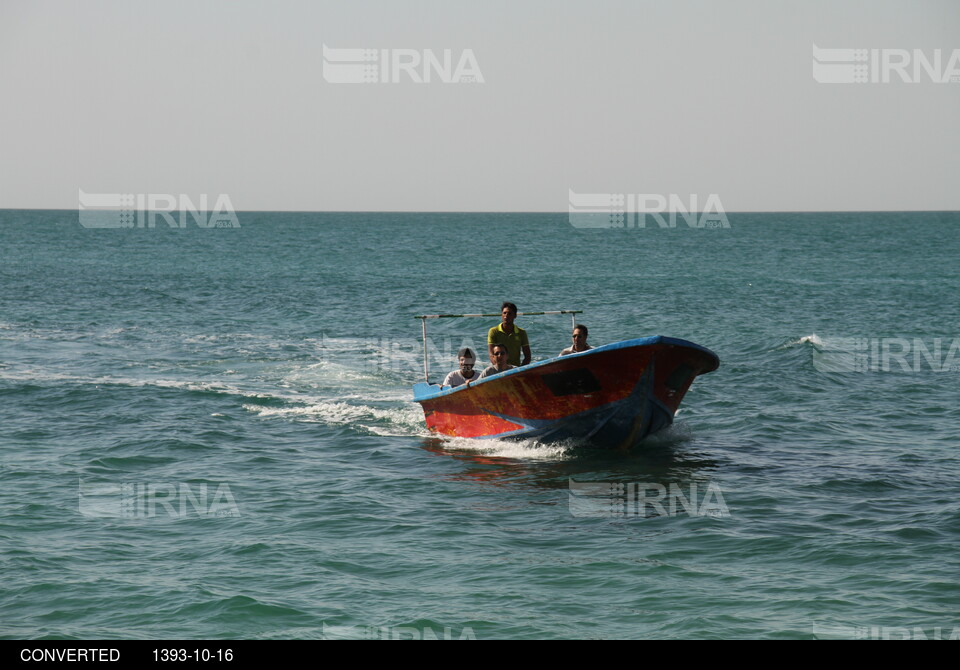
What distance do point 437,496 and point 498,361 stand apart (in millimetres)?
3126

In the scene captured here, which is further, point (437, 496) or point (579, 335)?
point (579, 335)

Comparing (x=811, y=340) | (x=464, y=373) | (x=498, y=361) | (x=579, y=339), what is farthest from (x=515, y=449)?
(x=811, y=340)

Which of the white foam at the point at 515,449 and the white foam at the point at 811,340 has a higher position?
the white foam at the point at 811,340

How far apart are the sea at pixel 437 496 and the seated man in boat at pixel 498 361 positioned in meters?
1.23

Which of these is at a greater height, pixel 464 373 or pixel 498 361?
pixel 498 361

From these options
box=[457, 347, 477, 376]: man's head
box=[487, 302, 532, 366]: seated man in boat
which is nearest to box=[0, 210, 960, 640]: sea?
box=[457, 347, 477, 376]: man's head

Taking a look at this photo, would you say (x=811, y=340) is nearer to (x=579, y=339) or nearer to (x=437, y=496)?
(x=579, y=339)

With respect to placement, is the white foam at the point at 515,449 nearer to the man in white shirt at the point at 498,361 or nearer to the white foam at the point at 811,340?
the man in white shirt at the point at 498,361

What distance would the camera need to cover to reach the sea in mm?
9039

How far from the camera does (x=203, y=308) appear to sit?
38.2 m

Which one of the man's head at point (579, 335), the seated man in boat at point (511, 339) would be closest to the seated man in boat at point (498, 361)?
the seated man in boat at point (511, 339)

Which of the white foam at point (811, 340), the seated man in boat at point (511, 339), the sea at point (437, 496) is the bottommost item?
the sea at point (437, 496)

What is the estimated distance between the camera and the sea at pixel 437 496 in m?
9.04

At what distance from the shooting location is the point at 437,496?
13.0 m
